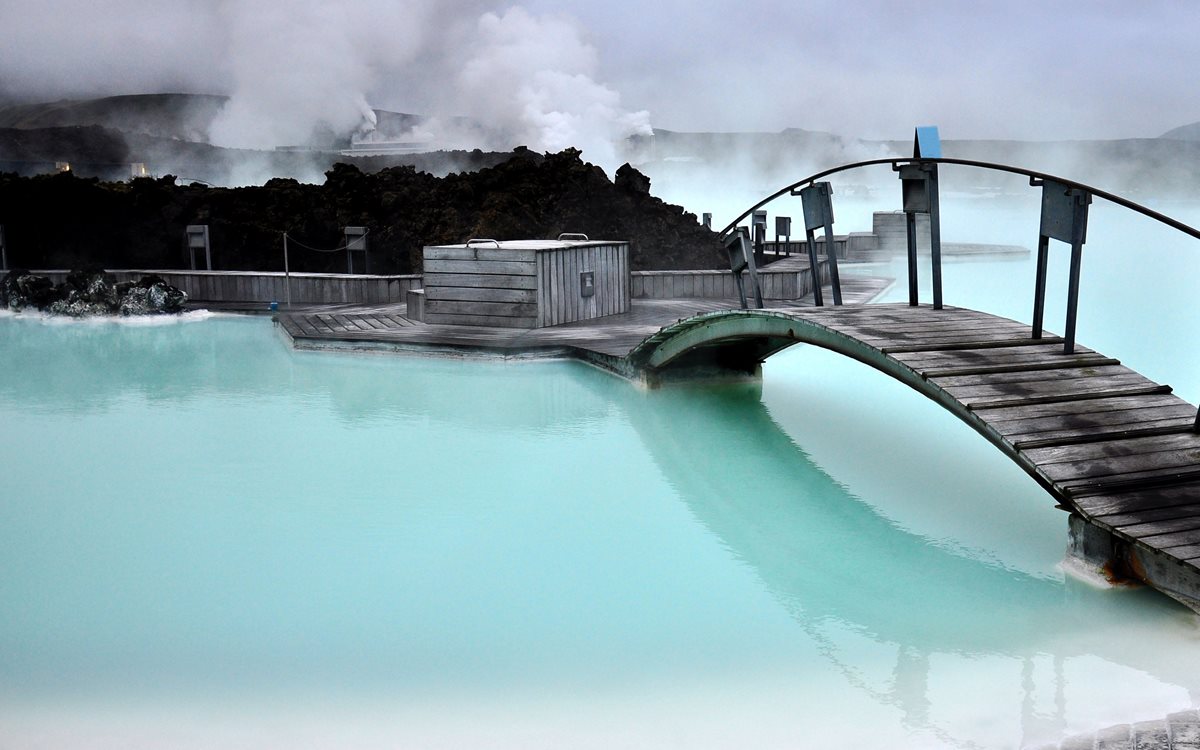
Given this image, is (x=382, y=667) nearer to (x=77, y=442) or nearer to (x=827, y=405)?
(x=77, y=442)

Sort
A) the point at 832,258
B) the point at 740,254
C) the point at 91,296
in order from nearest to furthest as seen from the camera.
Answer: the point at 832,258 → the point at 740,254 → the point at 91,296

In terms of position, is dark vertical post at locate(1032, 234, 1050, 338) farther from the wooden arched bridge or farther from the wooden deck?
the wooden deck

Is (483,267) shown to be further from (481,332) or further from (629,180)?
(629,180)

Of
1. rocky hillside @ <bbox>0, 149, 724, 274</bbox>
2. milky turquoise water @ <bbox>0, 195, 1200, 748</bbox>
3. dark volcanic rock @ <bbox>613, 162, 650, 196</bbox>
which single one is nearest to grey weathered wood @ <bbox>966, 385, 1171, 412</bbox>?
milky turquoise water @ <bbox>0, 195, 1200, 748</bbox>

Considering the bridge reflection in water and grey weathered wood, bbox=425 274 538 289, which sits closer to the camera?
the bridge reflection in water

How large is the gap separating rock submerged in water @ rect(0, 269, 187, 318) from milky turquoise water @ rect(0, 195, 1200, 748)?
4.55 meters

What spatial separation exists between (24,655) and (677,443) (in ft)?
12.9

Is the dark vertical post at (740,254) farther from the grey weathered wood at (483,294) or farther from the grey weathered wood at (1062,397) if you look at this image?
the grey weathered wood at (483,294)

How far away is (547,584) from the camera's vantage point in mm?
4441

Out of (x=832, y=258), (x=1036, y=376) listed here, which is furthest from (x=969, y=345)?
(x=832, y=258)

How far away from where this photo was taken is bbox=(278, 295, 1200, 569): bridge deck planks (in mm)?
4062

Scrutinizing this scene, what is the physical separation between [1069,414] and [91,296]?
10734 millimetres

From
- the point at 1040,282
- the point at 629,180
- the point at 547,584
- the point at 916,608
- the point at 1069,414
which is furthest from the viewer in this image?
the point at 629,180

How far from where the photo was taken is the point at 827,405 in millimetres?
7887
